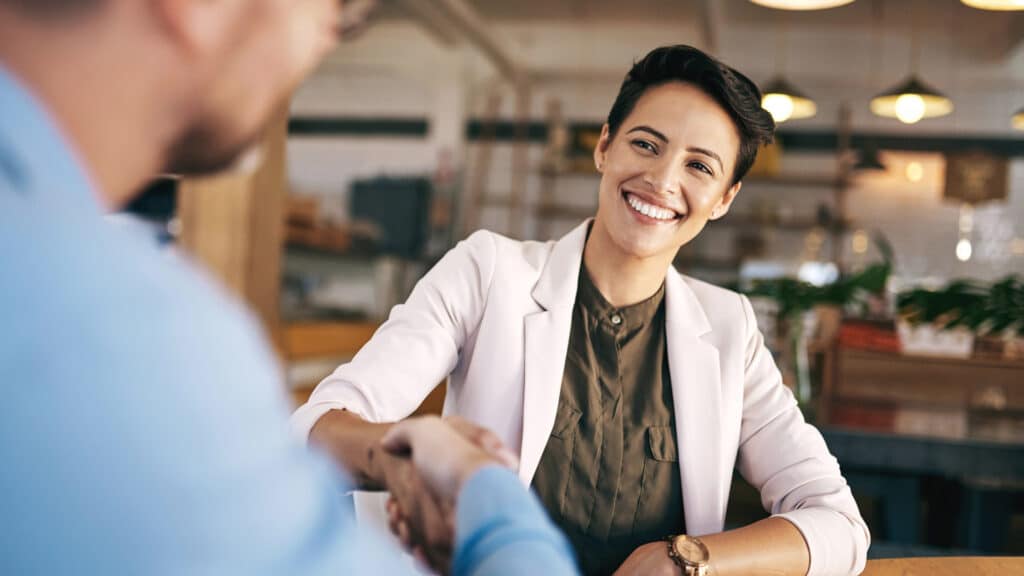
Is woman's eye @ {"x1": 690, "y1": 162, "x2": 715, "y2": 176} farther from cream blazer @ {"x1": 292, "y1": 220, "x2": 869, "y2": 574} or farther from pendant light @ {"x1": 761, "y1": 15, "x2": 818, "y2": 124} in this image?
pendant light @ {"x1": 761, "y1": 15, "x2": 818, "y2": 124}

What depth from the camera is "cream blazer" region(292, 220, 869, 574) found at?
1400 millimetres

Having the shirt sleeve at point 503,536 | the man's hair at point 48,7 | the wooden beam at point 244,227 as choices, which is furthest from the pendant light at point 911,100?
the man's hair at point 48,7

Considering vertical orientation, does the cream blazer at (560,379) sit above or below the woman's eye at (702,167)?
below

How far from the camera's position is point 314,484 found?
1.42ft

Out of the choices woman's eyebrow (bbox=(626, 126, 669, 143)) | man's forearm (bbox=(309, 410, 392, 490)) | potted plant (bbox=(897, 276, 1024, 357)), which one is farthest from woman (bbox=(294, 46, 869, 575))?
potted plant (bbox=(897, 276, 1024, 357))

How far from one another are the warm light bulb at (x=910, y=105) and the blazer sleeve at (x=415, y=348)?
5.00 metres

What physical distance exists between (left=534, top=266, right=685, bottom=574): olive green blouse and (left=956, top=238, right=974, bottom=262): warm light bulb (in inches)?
346

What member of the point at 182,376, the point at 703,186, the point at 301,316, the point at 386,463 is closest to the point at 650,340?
the point at 703,186

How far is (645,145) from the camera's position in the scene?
1.61m

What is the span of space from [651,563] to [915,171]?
9.16m

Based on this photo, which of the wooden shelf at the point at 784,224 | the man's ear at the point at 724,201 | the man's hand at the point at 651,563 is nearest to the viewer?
the man's hand at the point at 651,563

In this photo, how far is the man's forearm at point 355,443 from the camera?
2.77 ft

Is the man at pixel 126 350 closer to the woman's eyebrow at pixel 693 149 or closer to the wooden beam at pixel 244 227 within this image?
the woman's eyebrow at pixel 693 149

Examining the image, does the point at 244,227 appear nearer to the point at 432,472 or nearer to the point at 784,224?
the point at 432,472
